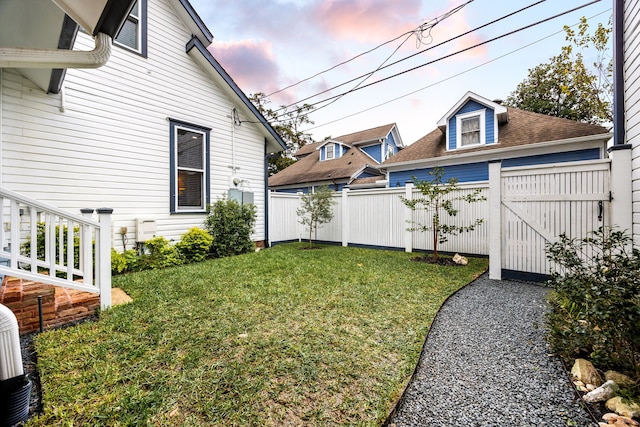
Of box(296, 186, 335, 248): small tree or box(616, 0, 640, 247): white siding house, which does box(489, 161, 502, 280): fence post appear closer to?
box(616, 0, 640, 247): white siding house

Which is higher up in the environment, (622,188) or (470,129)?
(470,129)

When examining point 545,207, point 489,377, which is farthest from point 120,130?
point 545,207

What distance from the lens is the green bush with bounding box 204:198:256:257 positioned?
660 cm

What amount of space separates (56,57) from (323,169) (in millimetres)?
14255

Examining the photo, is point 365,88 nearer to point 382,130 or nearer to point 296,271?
point 296,271

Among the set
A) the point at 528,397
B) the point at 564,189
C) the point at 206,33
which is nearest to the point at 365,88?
the point at 206,33

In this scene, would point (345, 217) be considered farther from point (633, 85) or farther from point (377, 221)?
point (633, 85)

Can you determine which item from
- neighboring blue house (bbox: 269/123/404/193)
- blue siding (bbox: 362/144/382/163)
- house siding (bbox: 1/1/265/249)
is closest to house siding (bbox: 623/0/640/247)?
house siding (bbox: 1/1/265/249)

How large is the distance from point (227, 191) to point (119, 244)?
2649mm

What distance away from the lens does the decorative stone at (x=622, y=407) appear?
5.02ft

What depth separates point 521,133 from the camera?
937 cm

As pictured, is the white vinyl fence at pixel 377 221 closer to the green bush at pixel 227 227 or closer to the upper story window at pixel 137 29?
the green bush at pixel 227 227

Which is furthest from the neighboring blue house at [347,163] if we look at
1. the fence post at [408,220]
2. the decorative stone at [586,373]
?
the decorative stone at [586,373]

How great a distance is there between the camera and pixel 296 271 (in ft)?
16.6
